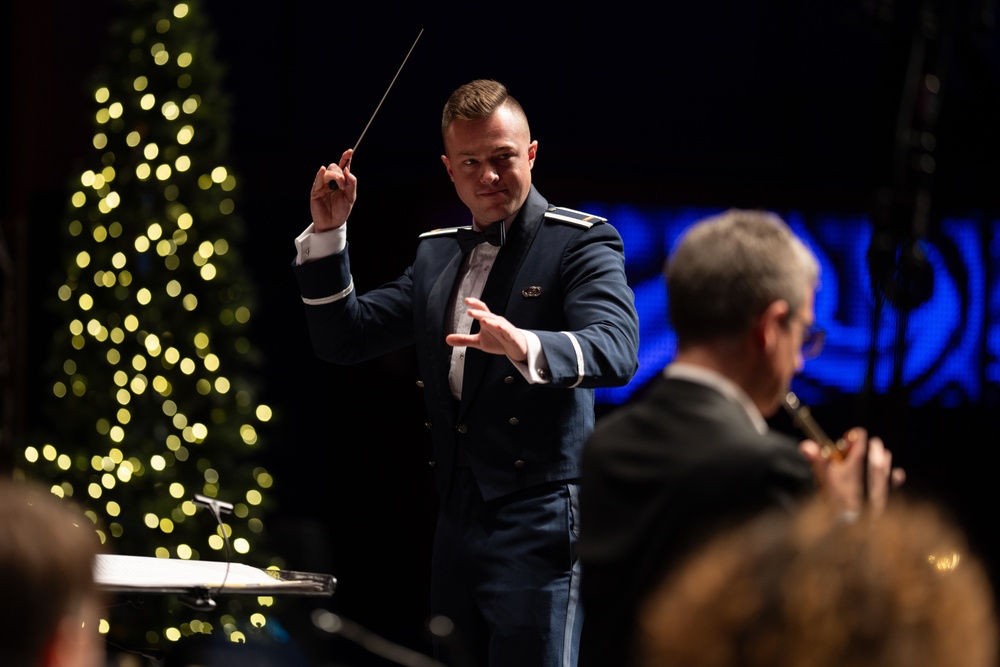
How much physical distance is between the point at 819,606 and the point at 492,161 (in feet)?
6.19

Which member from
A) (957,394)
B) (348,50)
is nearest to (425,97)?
(348,50)

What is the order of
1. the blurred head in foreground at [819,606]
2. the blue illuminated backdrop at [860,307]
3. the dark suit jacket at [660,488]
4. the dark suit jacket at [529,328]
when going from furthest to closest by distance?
1. the blue illuminated backdrop at [860,307]
2. the dark suit jacket at [529,328]
3. the dark suit jacket at [660,488]
4. the blurred head in foreground at [819,606]

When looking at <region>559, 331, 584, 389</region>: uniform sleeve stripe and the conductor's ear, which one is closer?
the conductor's ear

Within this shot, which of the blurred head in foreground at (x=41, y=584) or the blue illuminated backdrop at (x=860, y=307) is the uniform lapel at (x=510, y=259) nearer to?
the blurred head in foreground at (x=41, y=584)

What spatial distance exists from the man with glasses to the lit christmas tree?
3.27m

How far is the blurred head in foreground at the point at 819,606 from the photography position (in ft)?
3.03

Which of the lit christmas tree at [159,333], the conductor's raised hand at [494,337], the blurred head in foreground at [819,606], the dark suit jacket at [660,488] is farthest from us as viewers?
the lit christmas tree at [159,333]

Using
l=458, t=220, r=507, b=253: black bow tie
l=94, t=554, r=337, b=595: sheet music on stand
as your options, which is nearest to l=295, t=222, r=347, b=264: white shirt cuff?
l=458, t=220, r=507, b=253: black bow tie

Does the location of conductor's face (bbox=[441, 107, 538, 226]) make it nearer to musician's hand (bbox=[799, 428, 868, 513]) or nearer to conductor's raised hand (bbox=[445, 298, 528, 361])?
conductor's raised hand (bbox=[445, 298, 528, 361])

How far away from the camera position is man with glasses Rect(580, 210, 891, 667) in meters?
1.57

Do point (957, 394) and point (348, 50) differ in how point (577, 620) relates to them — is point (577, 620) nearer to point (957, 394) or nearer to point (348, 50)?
point (957, 394)

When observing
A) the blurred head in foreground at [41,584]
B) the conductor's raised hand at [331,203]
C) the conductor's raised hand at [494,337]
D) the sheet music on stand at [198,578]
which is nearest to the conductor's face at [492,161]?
the conductor's raised hand at [331,203]

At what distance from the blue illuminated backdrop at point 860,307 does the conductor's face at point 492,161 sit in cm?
221

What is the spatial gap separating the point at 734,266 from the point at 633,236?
329 cm
